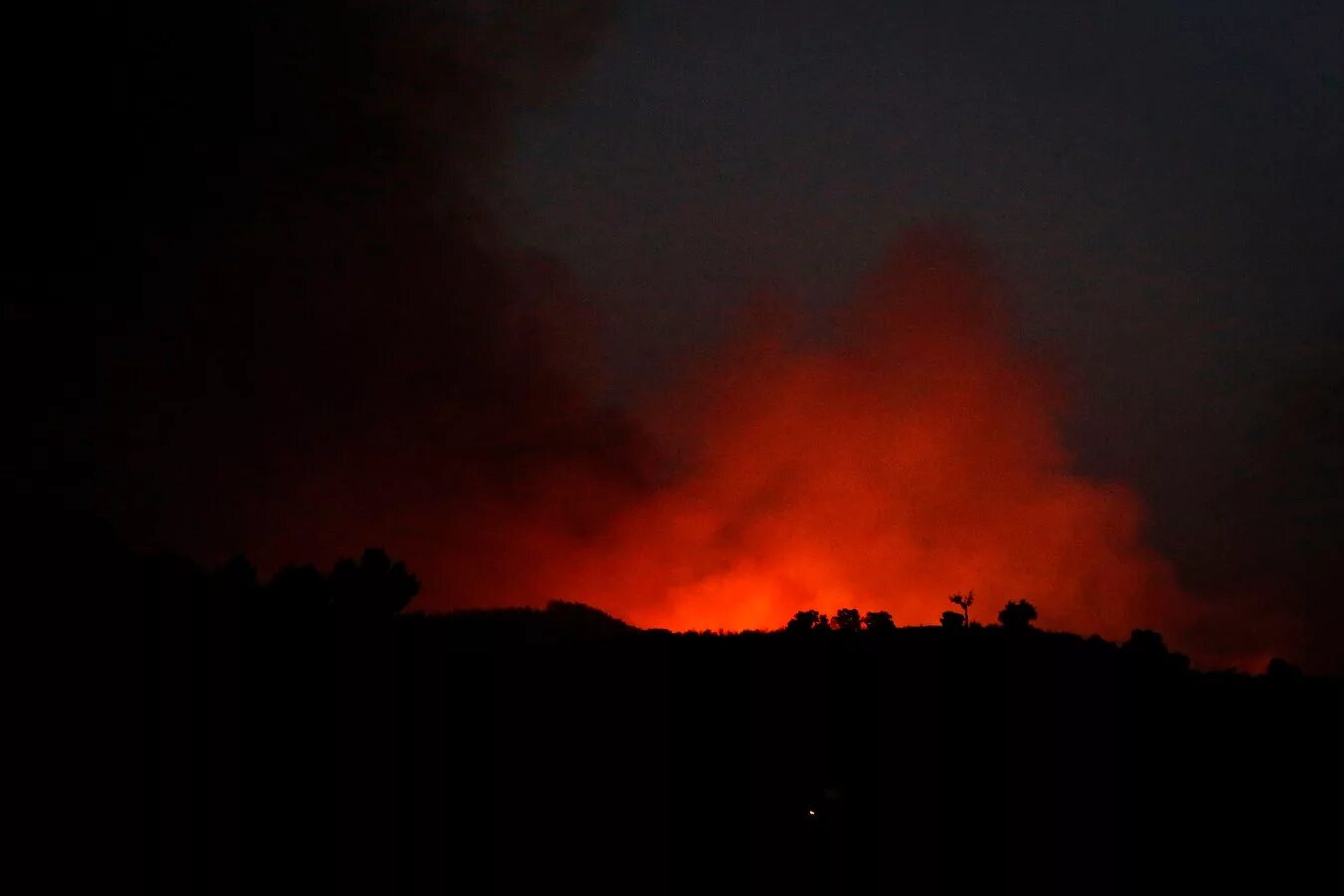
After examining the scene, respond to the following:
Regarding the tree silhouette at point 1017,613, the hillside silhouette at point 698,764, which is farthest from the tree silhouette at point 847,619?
the hillside silhouette at point 698,764

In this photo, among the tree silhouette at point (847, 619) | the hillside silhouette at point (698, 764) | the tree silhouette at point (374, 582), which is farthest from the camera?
the tree silhouette at point (847, 619)

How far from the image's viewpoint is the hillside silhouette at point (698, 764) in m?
24.6

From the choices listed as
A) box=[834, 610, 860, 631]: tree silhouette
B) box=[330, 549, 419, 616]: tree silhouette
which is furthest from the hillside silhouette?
box=[834, 610, 860, 631]: tree silhouette

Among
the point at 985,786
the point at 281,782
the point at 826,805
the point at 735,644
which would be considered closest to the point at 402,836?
the point at 281,782

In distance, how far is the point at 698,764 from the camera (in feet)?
94.2

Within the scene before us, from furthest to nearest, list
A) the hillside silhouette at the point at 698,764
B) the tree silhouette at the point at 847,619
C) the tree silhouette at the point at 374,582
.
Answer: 1. the tree silhouette at the point at 847,619
2. the tree silhouette at the point at 374,582
3. the hillside silhouette at the point at 698,764

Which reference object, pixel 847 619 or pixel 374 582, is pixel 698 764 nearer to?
pixel 374 582

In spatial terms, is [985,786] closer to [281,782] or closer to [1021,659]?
[1021,659]

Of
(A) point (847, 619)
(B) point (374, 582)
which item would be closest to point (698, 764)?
(B) point (374, 582)

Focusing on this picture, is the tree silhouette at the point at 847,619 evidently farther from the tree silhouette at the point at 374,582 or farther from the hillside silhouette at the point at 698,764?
the hillside silhouette at the point at 698,764

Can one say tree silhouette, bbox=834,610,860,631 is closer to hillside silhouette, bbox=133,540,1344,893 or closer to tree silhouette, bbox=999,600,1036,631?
tree silhouette, bbox=999,600,1036,631

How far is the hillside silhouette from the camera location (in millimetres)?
24641

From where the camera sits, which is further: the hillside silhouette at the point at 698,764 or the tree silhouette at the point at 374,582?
the tree silhouette at the point at 374,582

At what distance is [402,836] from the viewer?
25.2m
